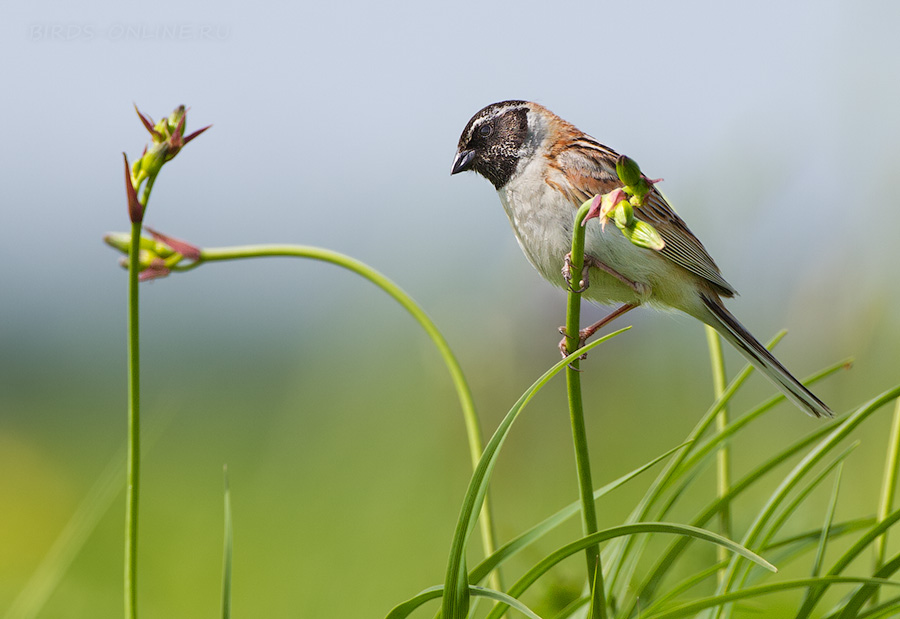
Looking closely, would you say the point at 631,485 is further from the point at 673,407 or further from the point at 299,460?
the point at 299,460

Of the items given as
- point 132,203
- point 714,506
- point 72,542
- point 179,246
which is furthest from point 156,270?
point 714,506

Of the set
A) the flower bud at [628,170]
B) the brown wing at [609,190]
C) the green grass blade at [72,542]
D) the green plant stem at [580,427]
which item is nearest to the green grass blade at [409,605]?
the green plant stem at [580,427]

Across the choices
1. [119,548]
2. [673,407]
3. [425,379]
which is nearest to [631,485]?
[673,407]

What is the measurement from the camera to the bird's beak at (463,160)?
2.22 meters

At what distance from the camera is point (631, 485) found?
4703 millimetres

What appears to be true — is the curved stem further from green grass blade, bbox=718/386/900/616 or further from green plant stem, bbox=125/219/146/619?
green grass blade, bbox=718/386/900/616

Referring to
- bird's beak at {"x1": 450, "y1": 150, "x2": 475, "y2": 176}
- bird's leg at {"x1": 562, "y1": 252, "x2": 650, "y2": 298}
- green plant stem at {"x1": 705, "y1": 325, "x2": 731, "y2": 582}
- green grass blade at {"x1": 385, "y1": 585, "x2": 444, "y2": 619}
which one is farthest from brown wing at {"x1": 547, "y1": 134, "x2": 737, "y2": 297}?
green grass blade at {"x1": 385, "y1": 585, "x2": 444, "y2": 619}

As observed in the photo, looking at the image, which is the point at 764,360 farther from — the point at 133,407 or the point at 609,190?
the point at 133,407

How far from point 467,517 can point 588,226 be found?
943mm

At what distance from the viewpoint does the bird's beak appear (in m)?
2.22

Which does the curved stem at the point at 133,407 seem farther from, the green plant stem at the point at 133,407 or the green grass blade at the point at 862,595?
the green grass blade at the point at 862,595

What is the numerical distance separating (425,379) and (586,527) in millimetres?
4347

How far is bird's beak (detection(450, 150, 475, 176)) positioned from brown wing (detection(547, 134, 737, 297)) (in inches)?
8.8

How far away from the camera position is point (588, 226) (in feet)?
6.09
